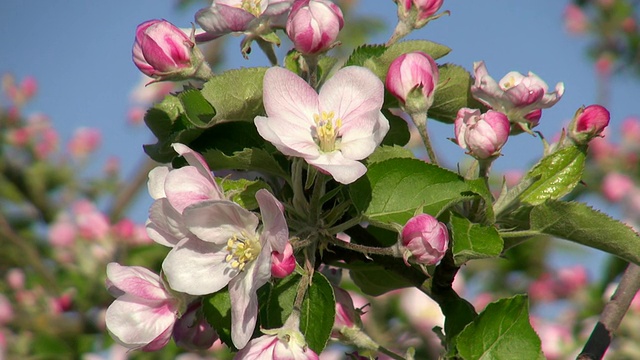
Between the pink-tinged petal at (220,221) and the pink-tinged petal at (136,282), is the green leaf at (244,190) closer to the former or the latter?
the pink-tinged petal at (220,221)

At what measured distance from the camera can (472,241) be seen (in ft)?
3.33

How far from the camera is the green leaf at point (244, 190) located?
104cm

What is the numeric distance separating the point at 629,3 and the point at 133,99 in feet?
13.4

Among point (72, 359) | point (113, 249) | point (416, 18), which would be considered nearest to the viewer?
point (416, 18)

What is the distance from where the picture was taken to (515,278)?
4.05 metres

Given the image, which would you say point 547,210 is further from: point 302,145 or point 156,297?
point 156,297

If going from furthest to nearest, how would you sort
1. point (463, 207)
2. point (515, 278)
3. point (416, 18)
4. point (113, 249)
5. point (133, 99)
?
point (133, 99) → point (515, 278) → point (113, 249) → point (416, 18) → point (463, 207)

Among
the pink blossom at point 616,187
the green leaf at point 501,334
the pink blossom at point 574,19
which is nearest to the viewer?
the green leaf at point 501,334

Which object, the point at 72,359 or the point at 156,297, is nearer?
the point at 156,297

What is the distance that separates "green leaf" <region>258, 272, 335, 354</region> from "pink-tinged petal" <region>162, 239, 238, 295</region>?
75 mm

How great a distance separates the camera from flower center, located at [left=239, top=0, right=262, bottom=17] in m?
1.26

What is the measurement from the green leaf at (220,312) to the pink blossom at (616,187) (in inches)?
160

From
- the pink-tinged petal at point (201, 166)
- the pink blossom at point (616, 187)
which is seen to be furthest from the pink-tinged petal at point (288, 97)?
the pink blossom at point (616, 187)

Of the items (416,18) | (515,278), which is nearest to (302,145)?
(416,18)
